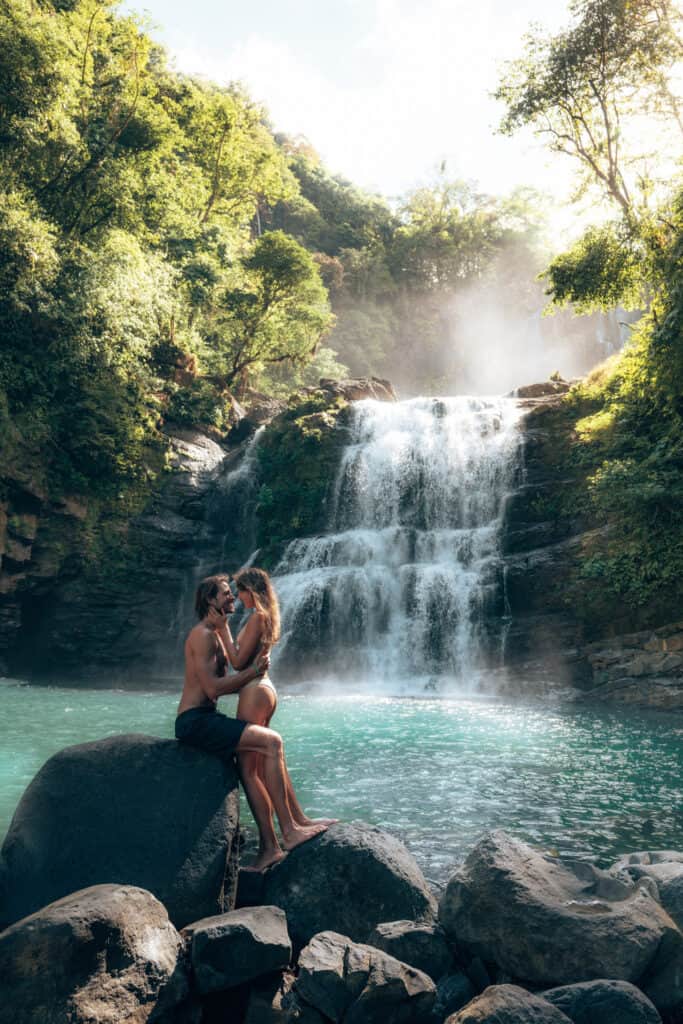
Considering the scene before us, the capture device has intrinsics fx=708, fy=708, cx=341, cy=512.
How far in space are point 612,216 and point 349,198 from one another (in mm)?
42319

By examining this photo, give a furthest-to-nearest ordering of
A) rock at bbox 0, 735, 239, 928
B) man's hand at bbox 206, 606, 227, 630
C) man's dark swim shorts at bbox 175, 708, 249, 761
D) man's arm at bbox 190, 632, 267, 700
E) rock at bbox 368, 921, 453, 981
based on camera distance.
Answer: man's hand at bbox 206, 606, 227, 630 → man's arm at bbox 190, 632, 267, 700 → man's dark swim shorts at bbox 175, 708, 249, 761 → rock at bbox 0, 735, 239, 928 → rock at bbox 368, 921, 453, 981

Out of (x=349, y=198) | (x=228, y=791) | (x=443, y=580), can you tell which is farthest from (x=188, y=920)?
(x=349, y=198)

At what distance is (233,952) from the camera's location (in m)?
3.71

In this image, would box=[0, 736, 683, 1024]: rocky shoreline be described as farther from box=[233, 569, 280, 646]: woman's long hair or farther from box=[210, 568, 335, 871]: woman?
box=[233, 569, 280, 646]: woman's long hair

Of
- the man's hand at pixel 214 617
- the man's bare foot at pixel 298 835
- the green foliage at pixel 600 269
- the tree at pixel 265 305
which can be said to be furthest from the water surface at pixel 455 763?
the tree at pixel 265 305

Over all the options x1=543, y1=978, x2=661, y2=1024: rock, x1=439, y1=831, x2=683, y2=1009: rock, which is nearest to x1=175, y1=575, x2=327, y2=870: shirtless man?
x1=439, y1=831, x2=683, y2=1009: rock

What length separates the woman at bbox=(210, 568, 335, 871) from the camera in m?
4.87

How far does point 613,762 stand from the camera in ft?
32.0

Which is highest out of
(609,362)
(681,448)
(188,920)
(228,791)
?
(609,362)

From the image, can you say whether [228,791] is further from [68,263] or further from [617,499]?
[68,263]

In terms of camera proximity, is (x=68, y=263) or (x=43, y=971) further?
(x=68, y=263)

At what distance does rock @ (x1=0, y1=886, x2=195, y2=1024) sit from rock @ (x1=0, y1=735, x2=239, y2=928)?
555 millimetres

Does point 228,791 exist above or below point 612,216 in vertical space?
below

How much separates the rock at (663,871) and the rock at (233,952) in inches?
95.0
